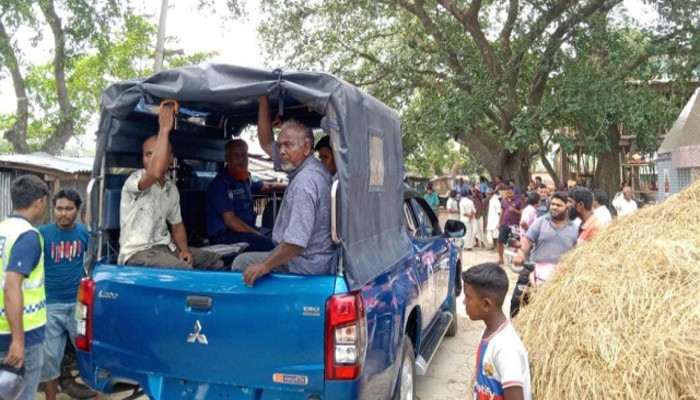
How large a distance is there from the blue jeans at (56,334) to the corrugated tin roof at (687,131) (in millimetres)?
8377

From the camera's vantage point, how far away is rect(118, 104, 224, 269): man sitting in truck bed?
3258 millimetres

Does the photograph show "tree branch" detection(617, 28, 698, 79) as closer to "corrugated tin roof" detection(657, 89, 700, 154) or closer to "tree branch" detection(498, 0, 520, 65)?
"tree branch" detection(498, 0, 520, 65)

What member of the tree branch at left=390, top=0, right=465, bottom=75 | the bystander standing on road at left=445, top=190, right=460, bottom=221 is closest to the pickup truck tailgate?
the tree branch at left=390, top=0, right=465, bottom=75

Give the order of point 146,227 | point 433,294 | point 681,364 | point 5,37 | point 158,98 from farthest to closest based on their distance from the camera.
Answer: point 5,37 < point 433,294 < point 146,227 < point 158,98 < point 681,364

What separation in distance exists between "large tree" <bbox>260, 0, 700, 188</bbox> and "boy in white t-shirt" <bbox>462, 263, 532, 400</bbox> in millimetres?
9657

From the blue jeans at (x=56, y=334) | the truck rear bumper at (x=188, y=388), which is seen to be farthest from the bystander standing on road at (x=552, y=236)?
the blue jeans at (x=56, y=334)

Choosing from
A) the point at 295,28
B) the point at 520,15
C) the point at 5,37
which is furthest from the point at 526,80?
the point at 5,37

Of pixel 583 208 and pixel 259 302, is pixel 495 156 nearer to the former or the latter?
pixel 583 208

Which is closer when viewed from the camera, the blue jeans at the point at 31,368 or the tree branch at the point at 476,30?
the blue jeans at the point at 31,368

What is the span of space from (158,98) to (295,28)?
12249mm

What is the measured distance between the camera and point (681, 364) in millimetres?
2264

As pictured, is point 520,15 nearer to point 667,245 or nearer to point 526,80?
point 526,80

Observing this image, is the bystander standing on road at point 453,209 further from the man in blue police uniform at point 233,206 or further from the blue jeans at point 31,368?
the blue jeans at point 31,368

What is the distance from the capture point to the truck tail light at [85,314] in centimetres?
299
